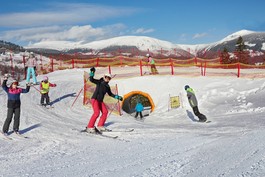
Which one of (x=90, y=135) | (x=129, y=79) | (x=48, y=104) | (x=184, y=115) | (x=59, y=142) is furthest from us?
(x=129, y=79)

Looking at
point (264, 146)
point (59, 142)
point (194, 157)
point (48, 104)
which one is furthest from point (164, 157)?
point (48, 104)

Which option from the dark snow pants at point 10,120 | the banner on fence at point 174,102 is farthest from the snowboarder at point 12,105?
the banner on fence at point 174,102

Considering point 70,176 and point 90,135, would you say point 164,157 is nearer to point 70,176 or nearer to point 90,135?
point 70,176

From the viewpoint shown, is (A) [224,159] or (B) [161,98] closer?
(A) [224,159]

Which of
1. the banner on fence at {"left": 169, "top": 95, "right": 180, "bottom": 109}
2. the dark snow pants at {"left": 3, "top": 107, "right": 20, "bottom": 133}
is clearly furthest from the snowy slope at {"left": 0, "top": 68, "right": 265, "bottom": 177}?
the banner on fence at {"left": 169, "top": 95, "right": 180, "bottom": 109}

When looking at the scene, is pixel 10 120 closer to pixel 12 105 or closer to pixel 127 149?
pixel 12 105

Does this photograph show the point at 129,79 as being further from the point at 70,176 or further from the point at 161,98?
the point at 70,176

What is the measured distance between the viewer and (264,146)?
600 centimetres

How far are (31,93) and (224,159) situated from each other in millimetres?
12327

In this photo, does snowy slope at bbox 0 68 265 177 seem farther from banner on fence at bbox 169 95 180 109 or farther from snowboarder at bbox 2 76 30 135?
banner on fence at bbox 169 95 180 109

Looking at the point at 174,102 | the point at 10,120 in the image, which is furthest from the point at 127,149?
the point at 174,102

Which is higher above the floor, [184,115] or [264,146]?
[264,146]

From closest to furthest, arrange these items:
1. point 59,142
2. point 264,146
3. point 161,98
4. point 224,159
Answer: point 224,159 → point 264,146 → point 59,142 → point 161,98

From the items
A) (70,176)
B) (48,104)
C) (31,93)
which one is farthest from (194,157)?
(31,93)
